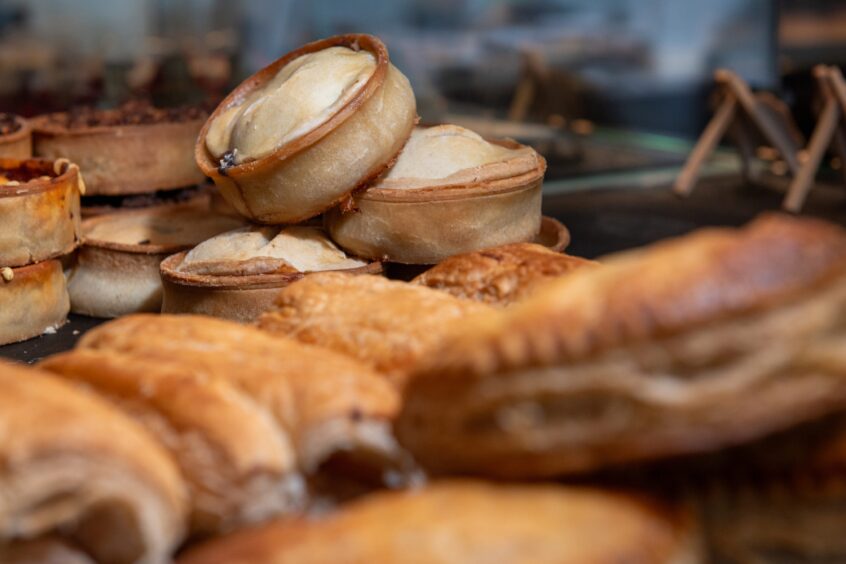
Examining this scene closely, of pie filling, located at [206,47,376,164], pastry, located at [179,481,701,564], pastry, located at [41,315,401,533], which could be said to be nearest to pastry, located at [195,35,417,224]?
pie filling, located at [206,47,376,164]

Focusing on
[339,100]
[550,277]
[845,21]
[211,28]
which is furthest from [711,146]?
[550,277]

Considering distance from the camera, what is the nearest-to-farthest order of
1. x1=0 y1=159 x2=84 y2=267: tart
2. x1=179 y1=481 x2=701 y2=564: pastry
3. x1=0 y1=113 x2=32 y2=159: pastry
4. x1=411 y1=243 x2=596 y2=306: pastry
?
x1=179 y1=481 x2=701 y2=564: pastry
x1=411 y1=243 x2=596 y2=306: pastry
x1=0 y1=159 x2=84 y2=267: tart
x1=0 y1=113 x2=32 y2=159: pastry

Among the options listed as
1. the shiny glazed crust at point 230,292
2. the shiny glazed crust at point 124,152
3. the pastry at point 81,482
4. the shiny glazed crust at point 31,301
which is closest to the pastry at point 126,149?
the shiny glazed crust at point 124,152

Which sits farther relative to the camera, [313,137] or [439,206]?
[439,206]

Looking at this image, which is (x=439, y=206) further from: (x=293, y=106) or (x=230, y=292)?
(x=230, y=292)

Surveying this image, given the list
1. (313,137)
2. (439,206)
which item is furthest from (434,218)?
(313,137)

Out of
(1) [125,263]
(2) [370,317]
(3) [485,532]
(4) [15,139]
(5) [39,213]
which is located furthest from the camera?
(4) [15,139]

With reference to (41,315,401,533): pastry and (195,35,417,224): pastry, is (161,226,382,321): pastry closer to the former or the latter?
(195,35,417,224): pastry
